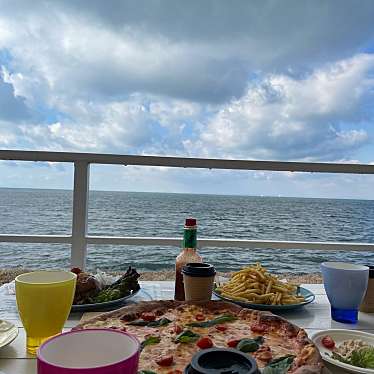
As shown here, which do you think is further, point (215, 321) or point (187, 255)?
point (187, 255)

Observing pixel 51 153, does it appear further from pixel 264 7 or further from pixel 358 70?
pixel 358 70

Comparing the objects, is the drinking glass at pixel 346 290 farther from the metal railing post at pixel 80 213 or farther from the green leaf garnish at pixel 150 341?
the metal railing post at pixel 80 213

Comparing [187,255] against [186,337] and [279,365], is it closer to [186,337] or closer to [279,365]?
[186,337]

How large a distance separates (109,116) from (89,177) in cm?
2046

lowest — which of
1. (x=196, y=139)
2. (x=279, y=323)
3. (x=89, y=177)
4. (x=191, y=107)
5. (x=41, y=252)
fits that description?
(x=41, y=252)

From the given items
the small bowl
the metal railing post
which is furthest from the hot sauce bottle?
the metal railing post

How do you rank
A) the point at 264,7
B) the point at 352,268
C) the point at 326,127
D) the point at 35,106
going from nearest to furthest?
the point at 352,268 → the point at 264,7 → the point at 326,127 → the point at 35,106

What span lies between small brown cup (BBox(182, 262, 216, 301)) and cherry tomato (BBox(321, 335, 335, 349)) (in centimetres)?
30

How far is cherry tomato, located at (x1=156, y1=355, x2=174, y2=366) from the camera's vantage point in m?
0.64

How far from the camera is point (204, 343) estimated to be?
2.35 ft

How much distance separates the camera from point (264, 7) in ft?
24.2

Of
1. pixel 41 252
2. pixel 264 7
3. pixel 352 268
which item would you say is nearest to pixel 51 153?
pixel 352 268

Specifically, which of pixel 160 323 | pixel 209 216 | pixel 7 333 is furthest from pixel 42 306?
pixel 209 216

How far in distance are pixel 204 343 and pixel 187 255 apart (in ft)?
1.43
